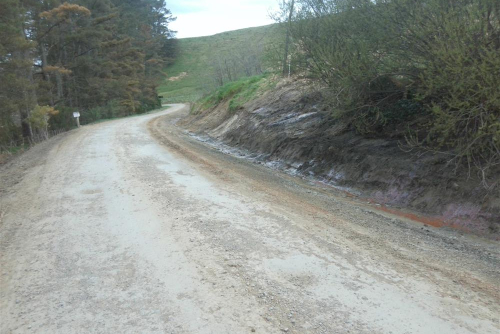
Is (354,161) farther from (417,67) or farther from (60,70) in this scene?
(60,70)

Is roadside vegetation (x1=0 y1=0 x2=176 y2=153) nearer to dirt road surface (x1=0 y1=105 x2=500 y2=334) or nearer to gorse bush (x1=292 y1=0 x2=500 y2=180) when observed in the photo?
dirt road surface (x1=0 y1=105 x2=500 y2=334)

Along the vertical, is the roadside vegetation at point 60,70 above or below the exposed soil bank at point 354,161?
above

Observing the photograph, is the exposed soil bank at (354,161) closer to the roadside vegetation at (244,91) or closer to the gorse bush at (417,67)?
the gorse bush at (417,67)

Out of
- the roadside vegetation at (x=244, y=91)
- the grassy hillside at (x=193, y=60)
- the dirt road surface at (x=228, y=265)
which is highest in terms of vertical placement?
the grassy hillside at (x=193, y=60)

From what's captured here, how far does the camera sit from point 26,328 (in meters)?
3.38

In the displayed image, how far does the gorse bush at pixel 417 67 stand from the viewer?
596 centimetres

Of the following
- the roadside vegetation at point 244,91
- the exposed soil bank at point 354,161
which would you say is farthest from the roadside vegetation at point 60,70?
the exposed soil bank at point 354,161

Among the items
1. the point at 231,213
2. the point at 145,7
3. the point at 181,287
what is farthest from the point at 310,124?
the point at 145,7

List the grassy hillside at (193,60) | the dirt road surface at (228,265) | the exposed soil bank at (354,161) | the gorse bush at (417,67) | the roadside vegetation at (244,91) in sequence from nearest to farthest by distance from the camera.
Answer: the dirt road surface at (228,265) → the gorse bush at (417,67) → the exposed soil bank at (354,161) → the roadside vegetation at (244,91) → the grassy hillside at (193,60)

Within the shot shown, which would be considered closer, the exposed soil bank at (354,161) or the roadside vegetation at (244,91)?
the exposed soil bank at (354,161)

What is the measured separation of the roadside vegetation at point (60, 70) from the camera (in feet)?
60.4

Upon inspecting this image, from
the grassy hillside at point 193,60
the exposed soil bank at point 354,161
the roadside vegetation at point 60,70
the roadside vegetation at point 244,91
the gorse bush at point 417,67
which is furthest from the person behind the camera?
the grassy hillside at point 193,60

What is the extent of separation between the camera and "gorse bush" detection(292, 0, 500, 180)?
19.5ft

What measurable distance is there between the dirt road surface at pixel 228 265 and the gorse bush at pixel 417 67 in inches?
72.9
